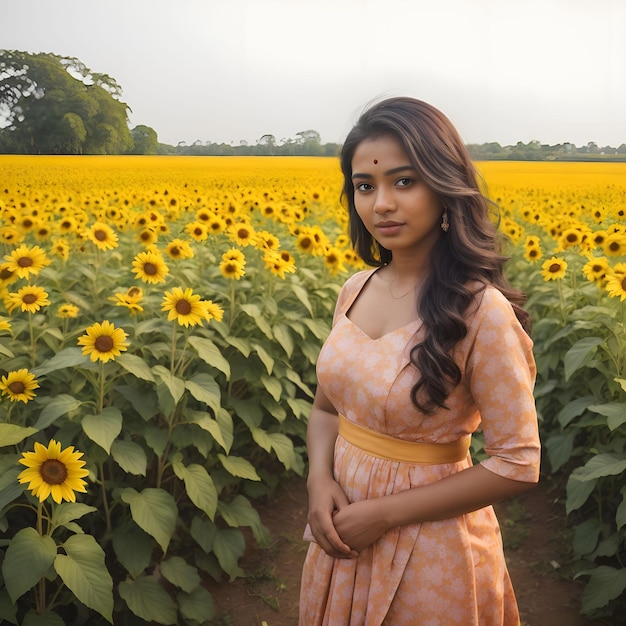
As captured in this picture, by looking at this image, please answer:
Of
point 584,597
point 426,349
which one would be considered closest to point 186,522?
point 584,597

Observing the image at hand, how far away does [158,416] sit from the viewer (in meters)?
2.40

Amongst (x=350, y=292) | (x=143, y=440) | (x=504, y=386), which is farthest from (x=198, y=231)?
(x=504, y=386)

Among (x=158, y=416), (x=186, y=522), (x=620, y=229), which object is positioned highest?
(x=620, y=229)

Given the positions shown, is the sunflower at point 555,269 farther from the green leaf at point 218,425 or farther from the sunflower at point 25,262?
the sunflower at point 25,262

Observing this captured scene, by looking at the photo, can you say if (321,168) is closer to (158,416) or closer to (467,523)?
(158,416)

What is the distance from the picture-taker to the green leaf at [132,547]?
6.78ft

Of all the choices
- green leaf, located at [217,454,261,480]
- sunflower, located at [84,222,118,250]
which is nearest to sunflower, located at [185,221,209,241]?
sunflower, located at [84,222,118,250]

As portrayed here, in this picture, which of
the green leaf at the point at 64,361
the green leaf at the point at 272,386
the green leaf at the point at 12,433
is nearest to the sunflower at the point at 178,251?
the green leaf at the point at 272,386

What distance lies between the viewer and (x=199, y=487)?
7.18ft

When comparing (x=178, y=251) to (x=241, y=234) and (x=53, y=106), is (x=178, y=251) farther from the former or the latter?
(x=53, y=106)

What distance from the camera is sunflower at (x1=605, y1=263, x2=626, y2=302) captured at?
2.47 meters

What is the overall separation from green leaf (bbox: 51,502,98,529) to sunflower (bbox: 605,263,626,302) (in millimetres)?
1993

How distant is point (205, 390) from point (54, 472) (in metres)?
0.65

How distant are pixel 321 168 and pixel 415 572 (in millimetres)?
4914
